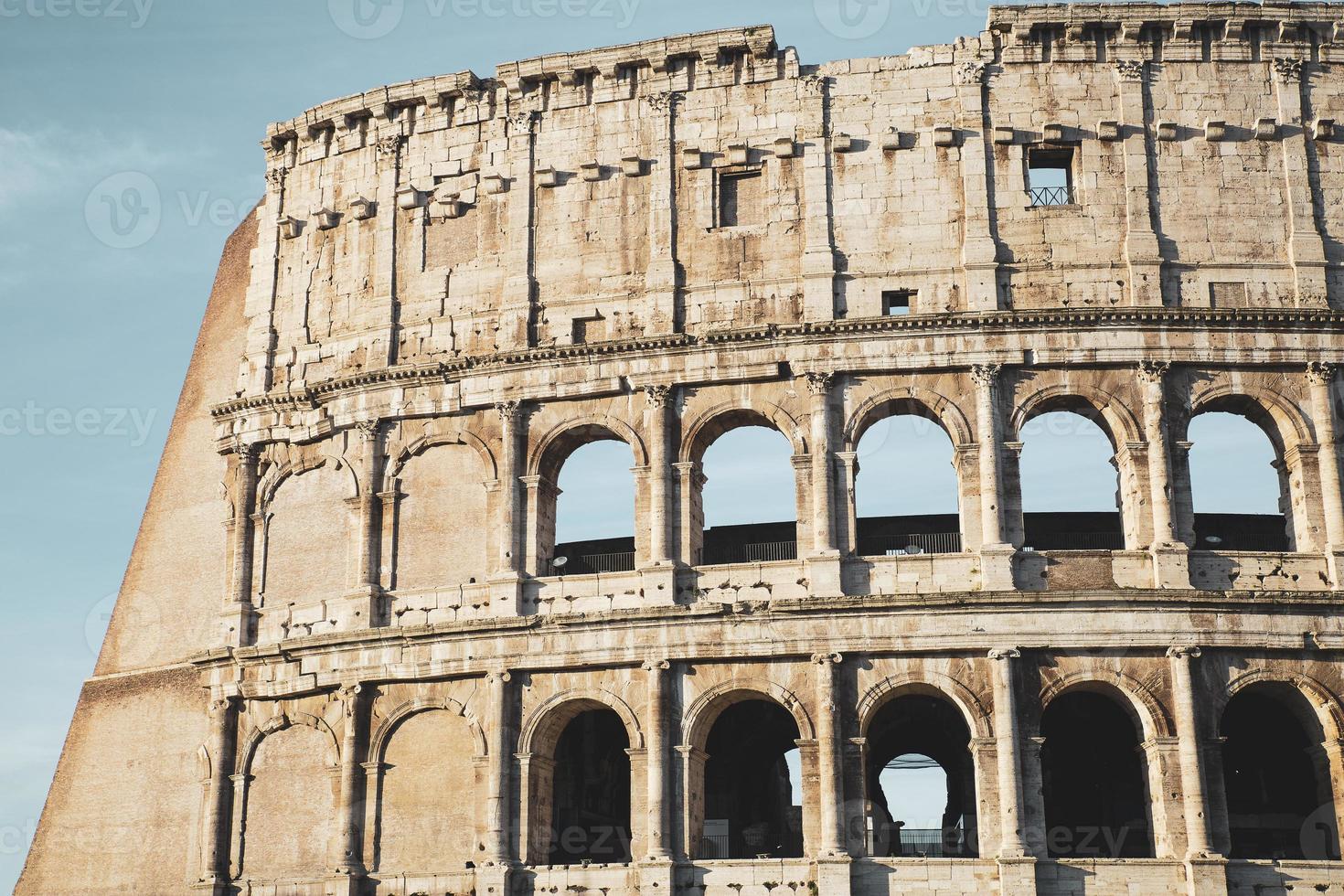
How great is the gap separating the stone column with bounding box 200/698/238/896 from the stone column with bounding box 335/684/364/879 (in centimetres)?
240

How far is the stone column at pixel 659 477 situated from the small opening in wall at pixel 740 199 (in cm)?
314

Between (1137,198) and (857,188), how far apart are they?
441cm

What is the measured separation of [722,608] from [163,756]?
10783 millimetres

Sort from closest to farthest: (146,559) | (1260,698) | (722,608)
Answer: (722,608)
(1260,698)
(146,559)

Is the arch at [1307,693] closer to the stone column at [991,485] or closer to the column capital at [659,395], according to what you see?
the stone column at [991,485]

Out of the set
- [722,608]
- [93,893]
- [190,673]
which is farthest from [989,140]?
[93,893]

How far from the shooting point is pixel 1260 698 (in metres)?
27.0

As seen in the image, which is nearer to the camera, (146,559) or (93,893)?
(93,893)

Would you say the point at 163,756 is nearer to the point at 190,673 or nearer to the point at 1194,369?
the point at 190,673

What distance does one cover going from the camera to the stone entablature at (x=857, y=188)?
26734 millimetres

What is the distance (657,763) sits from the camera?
25.0 meters

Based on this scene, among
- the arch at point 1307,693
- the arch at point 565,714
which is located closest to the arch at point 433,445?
the arch at point 565,714

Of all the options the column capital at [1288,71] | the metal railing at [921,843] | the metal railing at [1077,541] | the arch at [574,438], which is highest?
the column capital at [1288,71]

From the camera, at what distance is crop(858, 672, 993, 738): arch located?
80.4 feet
